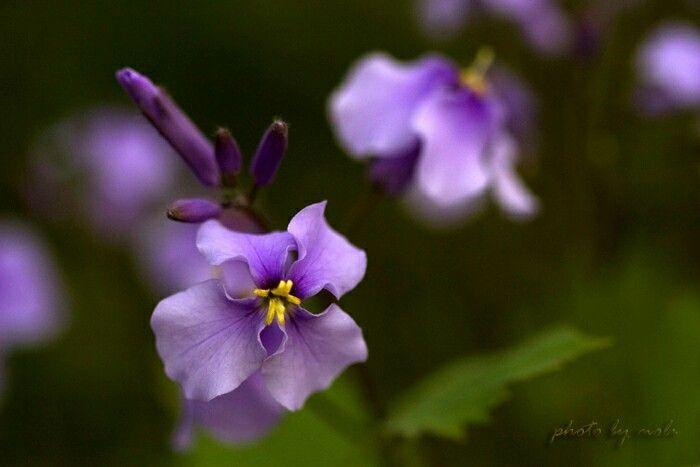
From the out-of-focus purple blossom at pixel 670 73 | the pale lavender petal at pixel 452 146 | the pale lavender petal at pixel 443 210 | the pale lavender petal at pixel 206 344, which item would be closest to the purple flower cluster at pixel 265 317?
the pale lavender petal at pixel 206 344

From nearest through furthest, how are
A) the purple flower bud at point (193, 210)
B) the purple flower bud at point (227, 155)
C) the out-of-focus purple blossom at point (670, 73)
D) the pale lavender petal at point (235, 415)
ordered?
1. the purple flower bud at point (193, 210)
2. the purple flower bud at point (227, 155)
3. the pale lavender petal at point (235, 415)
4. the out-of-focus purple blossom at point (670, 73)

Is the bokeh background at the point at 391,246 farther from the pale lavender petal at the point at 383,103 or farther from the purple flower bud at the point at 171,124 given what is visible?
the purple flower bud at the point at 171,124

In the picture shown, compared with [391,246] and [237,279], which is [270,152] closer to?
[237,279]

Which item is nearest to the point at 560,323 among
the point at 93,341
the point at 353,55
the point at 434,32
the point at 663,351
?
the point at 663,351

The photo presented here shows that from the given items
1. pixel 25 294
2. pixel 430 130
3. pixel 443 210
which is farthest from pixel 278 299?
pixel 443 210

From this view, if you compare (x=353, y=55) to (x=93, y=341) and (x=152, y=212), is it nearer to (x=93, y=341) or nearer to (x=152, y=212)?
(x=152, y=212)
